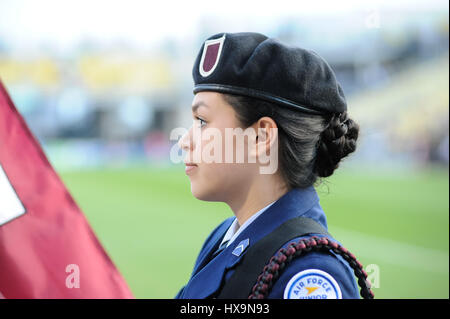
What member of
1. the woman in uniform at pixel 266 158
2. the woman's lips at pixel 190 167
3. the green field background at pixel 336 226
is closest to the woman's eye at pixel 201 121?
the woman in uniform at pixel 266 158

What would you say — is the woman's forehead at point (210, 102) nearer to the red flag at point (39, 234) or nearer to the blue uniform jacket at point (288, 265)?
the blue uniform jacket at point (288, 265)

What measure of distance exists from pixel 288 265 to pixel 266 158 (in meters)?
0.32

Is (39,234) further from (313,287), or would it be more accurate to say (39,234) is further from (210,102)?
(313,287)

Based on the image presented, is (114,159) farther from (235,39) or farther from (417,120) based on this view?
(235,39)

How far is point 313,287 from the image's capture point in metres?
1.13

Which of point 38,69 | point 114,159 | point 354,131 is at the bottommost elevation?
point 114,159

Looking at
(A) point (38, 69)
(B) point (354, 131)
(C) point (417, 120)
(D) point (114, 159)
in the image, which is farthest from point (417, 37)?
(B) point (354, 131)

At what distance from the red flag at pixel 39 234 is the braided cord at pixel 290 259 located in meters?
0.44

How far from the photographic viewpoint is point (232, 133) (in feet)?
4.50

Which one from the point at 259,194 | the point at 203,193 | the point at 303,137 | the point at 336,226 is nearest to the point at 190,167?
the point at 203,193

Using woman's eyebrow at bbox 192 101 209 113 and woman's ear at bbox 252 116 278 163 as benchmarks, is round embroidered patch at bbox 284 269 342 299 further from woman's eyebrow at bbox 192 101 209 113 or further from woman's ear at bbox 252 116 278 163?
woman's eyebrow at bbox 192 101 209 113

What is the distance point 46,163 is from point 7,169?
103 mm

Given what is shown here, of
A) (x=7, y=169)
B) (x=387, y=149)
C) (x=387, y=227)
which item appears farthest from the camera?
(x=387, y=149)
